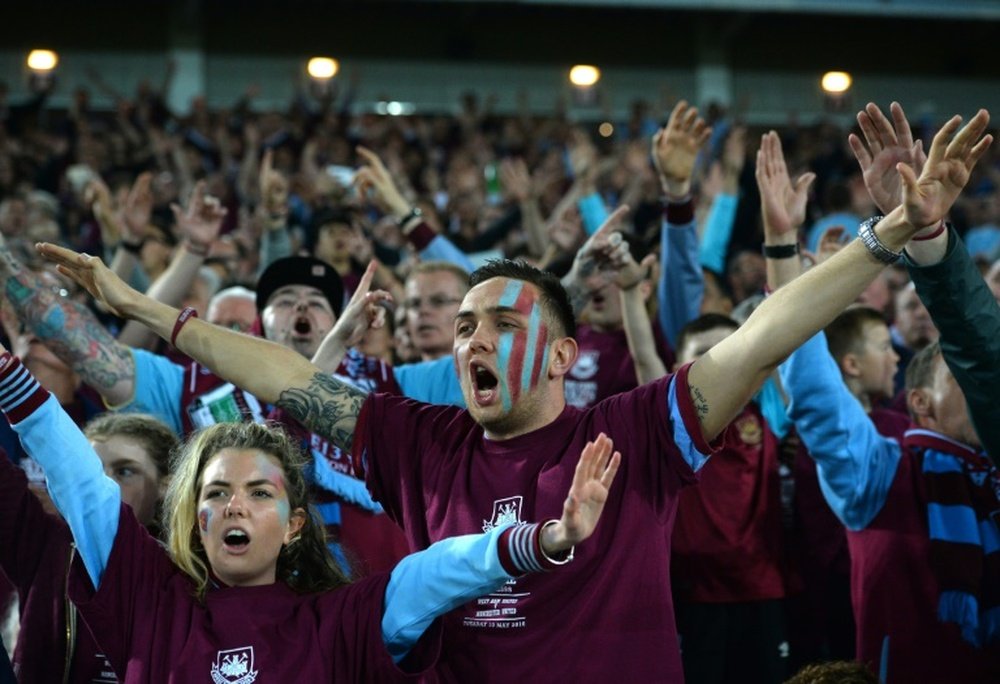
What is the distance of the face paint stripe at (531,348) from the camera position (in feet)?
9.32

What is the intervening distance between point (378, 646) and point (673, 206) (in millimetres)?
2426

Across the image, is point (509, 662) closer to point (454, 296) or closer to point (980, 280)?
point (980, 280)

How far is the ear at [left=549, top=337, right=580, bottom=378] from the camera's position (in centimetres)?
292

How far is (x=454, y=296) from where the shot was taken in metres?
4.63

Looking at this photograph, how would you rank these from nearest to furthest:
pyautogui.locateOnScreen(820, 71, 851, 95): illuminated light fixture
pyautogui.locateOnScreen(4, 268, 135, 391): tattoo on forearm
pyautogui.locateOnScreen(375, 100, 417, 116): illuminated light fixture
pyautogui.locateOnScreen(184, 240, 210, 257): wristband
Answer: pyautogui.locateOnScreen(4, 268, 135, 391): tattoo on forearm
pyautogui.locateOnScreen(184, 240, 210, 257): wristband
pyautogui.locateOnScreen(820, 71, 851, 95): illuminated light fixture
pyautogui.locateOnScreen(375, 100, 417, 116): illuminated light fixture

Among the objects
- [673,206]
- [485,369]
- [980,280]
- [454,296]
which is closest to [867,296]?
[673,206]

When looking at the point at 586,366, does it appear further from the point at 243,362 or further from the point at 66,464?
the point at 66,464

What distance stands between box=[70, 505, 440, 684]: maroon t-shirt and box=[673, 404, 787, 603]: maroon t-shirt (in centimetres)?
169

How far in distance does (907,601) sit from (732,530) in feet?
2.39

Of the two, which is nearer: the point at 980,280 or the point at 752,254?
the point at 980,280

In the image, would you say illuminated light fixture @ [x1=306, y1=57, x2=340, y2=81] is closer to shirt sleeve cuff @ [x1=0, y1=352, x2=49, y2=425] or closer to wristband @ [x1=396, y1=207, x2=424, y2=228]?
wristband @ [x1=396, y1=207, x2=424, y2=228]

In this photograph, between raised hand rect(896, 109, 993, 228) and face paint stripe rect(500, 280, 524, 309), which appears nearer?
raised hand rect(896, 109, 993, 228)

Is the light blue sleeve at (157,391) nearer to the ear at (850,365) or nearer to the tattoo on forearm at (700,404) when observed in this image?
the tattoo on forearm at (700,404)

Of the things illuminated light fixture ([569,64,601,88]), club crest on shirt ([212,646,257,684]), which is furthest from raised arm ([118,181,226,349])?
illuminated light fixture ([569,64,601,88])
